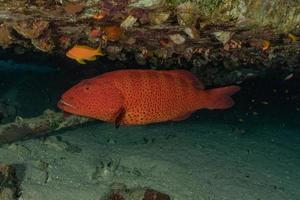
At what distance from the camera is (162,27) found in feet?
14.6

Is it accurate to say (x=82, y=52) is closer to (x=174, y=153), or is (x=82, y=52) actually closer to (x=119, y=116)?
(x=119, y=116)

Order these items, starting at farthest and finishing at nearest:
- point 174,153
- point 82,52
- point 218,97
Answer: point 174,153 → point 82,52 → point 218,97

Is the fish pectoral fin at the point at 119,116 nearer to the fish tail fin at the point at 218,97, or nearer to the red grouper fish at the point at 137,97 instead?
the red grouper fish at the point at 137,97

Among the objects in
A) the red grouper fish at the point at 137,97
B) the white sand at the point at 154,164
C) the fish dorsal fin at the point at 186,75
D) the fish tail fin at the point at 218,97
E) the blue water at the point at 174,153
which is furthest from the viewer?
the blue water at the point at 174,153

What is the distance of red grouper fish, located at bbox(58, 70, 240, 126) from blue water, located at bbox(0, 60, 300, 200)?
1327mm

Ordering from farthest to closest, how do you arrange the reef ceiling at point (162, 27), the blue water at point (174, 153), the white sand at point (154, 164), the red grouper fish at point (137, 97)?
the blue water at point (174, 153), the white sand at point (154, 164), the red grouper fish at point (137, 97), the reef ceiling at point (162, 27)

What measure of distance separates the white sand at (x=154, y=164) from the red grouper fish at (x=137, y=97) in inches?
50.7

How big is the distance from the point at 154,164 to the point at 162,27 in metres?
2.45

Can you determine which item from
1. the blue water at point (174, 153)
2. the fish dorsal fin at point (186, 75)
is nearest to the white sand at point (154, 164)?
the blue water at point (174, 153)

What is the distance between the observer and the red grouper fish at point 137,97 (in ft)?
13.0

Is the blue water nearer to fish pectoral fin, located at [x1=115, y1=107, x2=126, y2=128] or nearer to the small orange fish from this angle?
fish pectoral fin, located at [x1=115, y1=107, x2=126, y2=128]

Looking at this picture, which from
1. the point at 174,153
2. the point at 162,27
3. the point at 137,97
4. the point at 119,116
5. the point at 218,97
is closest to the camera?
the point at 119,116

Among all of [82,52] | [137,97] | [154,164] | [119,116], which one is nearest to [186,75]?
[137,97]

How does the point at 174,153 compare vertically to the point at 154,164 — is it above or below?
below
